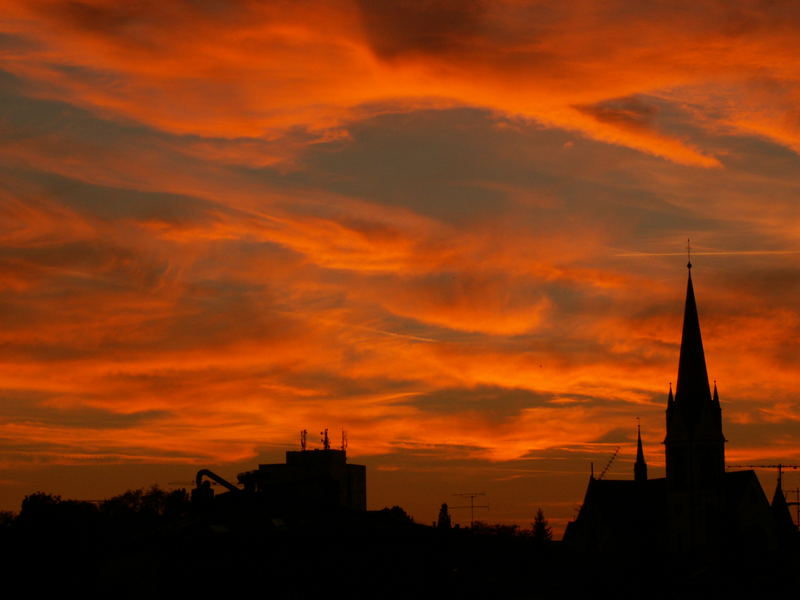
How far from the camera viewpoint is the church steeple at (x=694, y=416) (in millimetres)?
186250

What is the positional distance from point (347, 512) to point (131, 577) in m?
12.2

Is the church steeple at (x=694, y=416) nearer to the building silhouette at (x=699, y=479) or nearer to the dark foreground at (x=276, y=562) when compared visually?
the building silhouette at (x=699, y=479)

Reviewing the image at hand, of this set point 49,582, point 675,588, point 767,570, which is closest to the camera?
point 49,582

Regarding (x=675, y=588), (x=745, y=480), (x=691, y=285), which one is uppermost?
(x=691, y=285)

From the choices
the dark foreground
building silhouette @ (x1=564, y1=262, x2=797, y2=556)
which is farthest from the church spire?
the dark foreground

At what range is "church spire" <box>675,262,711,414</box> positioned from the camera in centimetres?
18612

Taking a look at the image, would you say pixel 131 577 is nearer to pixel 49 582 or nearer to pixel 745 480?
pixel 49 582

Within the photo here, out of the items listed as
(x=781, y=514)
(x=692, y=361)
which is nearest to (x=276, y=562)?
(x=692, y=361)

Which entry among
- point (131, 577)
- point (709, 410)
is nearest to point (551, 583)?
point (131, 577)

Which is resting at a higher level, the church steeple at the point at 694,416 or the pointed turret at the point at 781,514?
the church steeple at the point at 694,416

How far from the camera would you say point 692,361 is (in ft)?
611

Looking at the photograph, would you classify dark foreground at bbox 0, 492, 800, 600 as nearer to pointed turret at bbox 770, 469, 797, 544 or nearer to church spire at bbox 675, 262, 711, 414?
church spire at bbox 675, 262, 711, 414

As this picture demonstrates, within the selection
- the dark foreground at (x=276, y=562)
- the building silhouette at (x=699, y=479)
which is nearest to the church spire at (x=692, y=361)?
the building silhouette at (x=699, y=479)

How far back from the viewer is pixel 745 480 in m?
192
